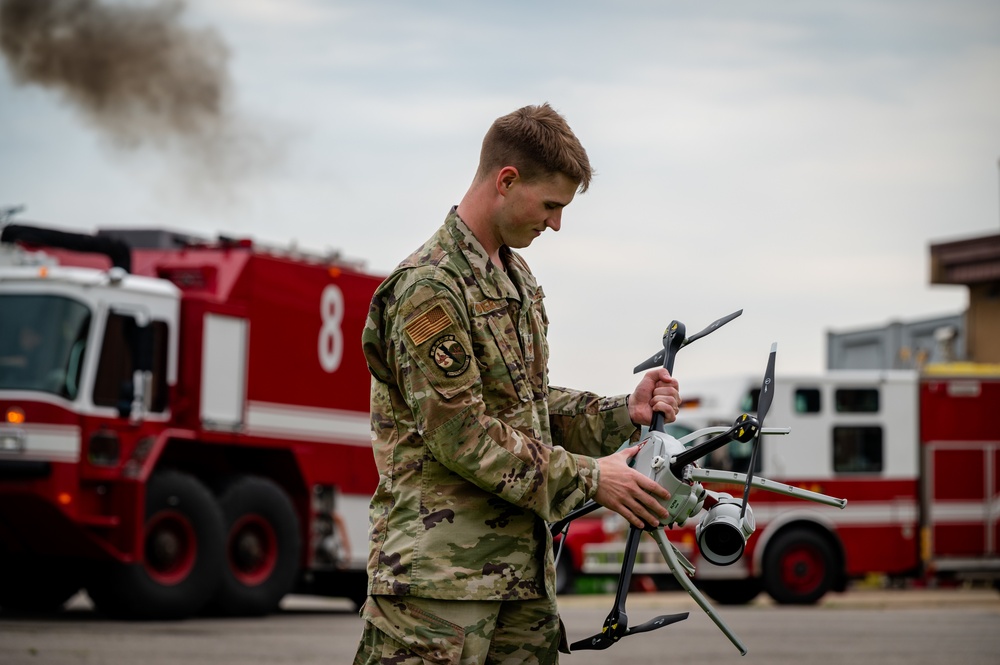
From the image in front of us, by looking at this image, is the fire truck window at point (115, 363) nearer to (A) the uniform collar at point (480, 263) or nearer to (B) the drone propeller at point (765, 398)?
(A) the uniform collar at point (480, 263)

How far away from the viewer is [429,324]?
3393 millimetres

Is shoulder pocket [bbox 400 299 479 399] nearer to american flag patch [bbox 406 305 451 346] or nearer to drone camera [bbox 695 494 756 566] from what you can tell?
american flag patch [bbox 406 305 451 346]

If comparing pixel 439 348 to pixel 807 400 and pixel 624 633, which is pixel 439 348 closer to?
pixel 624 633

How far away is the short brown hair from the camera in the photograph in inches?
138

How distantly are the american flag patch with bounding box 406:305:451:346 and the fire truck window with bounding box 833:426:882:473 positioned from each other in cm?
1648

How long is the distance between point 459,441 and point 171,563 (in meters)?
10.5

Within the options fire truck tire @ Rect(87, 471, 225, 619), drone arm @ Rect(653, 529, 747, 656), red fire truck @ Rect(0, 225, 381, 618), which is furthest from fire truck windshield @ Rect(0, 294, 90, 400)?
drone arm @ Rect(653, 529, 747, 656)

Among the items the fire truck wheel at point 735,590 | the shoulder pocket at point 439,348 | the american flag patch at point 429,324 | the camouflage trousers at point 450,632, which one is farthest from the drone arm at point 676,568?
the fire truck wheel at point 735,590

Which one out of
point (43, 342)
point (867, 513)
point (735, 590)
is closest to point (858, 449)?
point (867, 513)

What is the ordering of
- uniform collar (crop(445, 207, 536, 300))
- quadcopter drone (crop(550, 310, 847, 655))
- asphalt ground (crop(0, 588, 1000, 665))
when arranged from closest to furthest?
1. quadcopter drone (crop(550, 310, 847, 655))
2. uniform collar (crop(445, 207, 536, 300))
3. asphalt ground (crop(0, 588, 1000, 665))

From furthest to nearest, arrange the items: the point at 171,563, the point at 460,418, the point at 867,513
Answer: the point at 867,513, the point at 171,563, the point at 460,418

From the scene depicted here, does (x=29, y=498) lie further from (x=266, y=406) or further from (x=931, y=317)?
(x=931, y=317)

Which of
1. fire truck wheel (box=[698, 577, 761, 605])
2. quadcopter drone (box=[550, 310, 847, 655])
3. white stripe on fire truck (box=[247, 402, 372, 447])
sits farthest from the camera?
fire truck wheel (box=[698, 577, 761, 605])

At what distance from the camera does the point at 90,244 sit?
45.9ft
